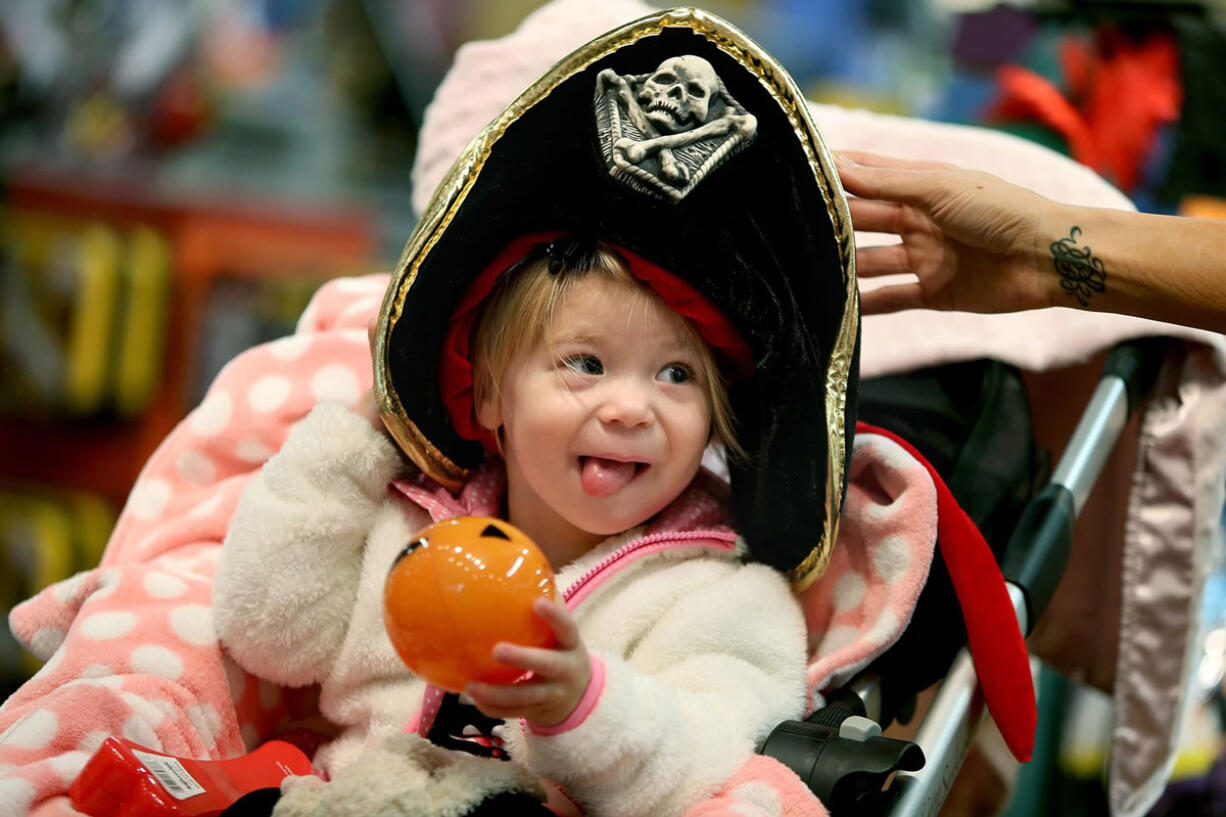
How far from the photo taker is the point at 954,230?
3.00 feet

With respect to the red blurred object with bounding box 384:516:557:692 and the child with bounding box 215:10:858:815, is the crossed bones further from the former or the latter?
the red blurred object with bounding box 384:516:557:692

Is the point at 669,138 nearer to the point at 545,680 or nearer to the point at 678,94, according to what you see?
the point at 678,94

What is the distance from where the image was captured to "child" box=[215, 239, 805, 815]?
2.63 feet

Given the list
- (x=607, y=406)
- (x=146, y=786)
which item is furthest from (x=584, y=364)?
(x=146, y=786)

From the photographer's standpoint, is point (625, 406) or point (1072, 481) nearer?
point (625, 406)

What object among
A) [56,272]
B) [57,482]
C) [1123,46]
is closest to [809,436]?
[1123,46]

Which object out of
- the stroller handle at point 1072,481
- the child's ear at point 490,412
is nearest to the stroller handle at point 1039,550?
the stroller handle at point 1072,481

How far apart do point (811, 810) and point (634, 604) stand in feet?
0.64

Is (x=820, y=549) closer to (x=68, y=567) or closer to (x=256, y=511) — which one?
(x=256, y=511)

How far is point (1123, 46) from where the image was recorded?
1681 mm

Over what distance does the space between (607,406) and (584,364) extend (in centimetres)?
4

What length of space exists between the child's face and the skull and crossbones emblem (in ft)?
0.31

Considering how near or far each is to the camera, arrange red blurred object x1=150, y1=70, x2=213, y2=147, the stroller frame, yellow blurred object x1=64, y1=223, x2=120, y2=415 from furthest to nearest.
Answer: red blurred object x1=150, y1=70, x2=213, y2=147
yellow blurred object x1=64, y1=223, x2=120, y2=415
the stroller frame

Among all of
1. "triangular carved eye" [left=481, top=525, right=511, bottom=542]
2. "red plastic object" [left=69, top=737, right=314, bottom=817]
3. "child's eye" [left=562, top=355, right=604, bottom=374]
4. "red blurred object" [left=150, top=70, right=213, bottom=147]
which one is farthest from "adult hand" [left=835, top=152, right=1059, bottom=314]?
"red blurred object" [left=150, top=70, right=213, bottom=147]
